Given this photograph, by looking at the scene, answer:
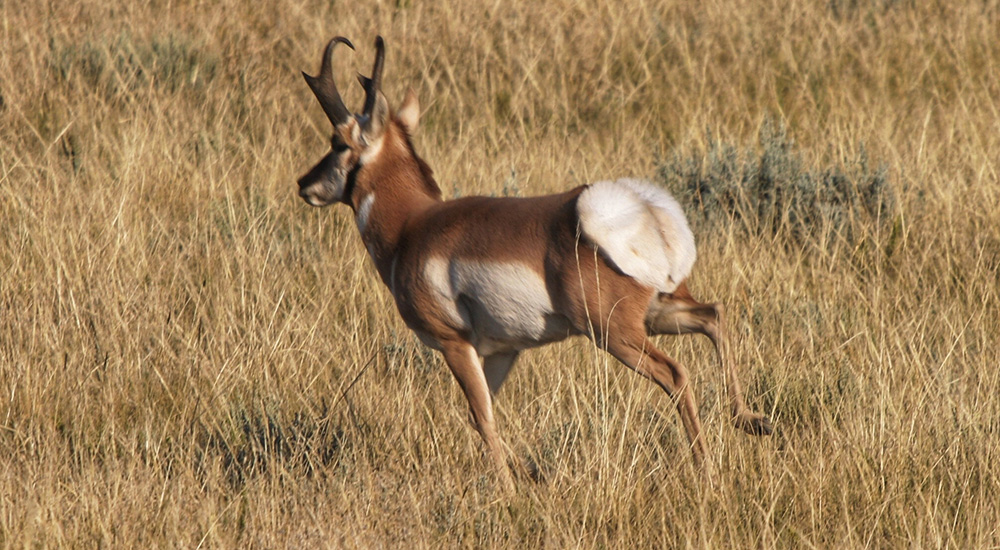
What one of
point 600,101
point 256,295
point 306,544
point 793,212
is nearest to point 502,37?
point 600,101

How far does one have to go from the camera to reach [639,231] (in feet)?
12.0

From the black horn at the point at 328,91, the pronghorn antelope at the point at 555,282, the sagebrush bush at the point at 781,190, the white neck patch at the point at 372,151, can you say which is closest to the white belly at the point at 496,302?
the pronghorn antelope at the point at 555,282

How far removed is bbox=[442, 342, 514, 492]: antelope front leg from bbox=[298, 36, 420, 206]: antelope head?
885 millimetres

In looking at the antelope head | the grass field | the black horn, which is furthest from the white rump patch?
the black horn

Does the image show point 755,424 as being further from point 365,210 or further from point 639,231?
point 365,210

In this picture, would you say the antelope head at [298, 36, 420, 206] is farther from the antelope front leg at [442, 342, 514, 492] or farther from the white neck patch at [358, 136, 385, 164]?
the antelope front leg at [442, 342, 514, 492]

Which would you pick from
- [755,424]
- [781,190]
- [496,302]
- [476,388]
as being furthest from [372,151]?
[781,190]

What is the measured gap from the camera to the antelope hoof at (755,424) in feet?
12.1

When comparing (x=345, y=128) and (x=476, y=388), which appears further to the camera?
(x=345, y=128)

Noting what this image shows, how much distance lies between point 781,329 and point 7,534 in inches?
113

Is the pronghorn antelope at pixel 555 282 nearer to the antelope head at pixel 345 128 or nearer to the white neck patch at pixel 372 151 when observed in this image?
the antelope head at pixel 345 128

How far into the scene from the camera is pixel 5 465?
375 centimetres

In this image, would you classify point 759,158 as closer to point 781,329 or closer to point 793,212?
point 793,212

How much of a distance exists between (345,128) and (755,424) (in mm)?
1775
